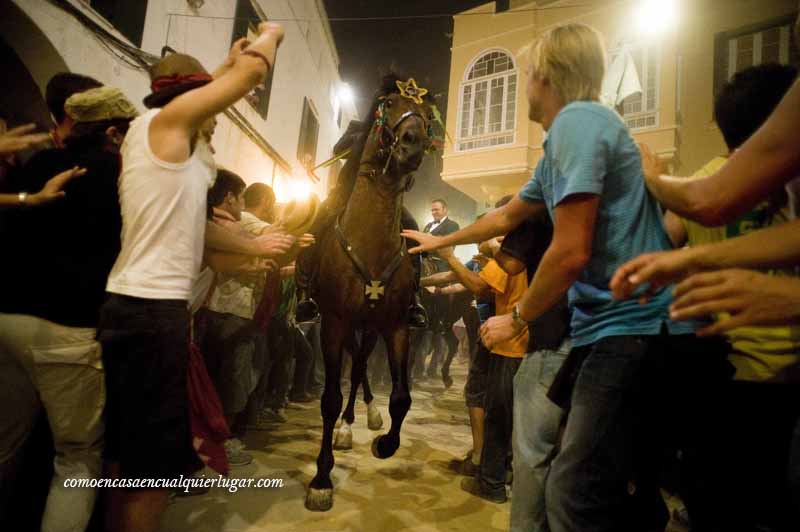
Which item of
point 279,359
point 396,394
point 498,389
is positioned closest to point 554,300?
point 498,389

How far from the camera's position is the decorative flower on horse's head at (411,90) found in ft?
12.2

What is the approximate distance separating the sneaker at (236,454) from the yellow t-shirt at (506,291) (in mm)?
2412

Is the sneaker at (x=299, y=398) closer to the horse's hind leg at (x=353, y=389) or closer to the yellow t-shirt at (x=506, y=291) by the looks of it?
the horse's hind leg at (x=353, y=389)

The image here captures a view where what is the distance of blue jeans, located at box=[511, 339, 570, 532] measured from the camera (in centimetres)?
184

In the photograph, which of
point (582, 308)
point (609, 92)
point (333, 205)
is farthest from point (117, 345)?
point (609, 92)

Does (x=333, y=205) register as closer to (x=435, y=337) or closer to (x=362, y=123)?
(x=362, y=123)

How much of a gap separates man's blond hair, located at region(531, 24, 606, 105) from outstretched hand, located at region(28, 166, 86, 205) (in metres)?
2.04

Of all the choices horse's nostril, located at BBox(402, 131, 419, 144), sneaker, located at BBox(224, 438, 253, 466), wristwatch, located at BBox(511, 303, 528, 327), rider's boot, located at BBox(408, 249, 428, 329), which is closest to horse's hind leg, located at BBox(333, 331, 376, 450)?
rider's boot, located at BBox(408, 249, 428, 329)

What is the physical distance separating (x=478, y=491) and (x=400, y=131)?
10.0 feet

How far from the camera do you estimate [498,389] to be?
3.35 m

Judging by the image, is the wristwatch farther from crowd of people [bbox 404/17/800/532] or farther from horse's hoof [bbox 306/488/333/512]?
horse's hoof [bbox 306/488/333/512]

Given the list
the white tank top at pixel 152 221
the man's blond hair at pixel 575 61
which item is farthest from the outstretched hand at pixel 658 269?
the white tank top at pixel 152 221

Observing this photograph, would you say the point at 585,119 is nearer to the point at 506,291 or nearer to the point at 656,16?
the point at 506,291

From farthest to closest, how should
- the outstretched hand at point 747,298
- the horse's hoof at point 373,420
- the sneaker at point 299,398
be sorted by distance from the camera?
the sneaker at point 299,398 < the horse's hoof at point 373,420 < the outstretched hand at point 747,298
